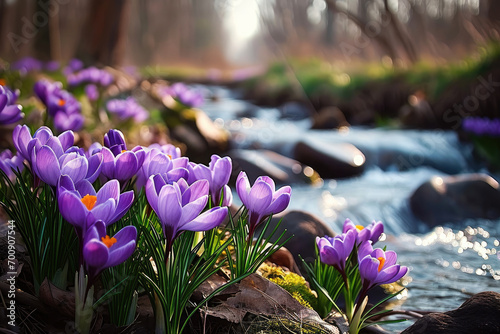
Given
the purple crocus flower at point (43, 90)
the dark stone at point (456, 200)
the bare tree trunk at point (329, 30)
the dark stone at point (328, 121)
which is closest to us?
the purple crocus flower at point (43, 90)

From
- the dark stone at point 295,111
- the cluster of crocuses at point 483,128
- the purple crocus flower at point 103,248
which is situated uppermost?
the purple crocus flower at point 103,248

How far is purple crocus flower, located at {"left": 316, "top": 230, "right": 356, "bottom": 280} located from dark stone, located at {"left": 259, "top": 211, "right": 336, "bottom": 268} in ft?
2.13

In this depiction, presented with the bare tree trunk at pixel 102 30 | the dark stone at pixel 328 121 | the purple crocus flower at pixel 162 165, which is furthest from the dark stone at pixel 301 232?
the bare tree trunk at pixel 102 30

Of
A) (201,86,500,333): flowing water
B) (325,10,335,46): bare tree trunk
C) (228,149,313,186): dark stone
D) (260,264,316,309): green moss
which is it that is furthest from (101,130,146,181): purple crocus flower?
(325,10,335,46): bare tree trunk

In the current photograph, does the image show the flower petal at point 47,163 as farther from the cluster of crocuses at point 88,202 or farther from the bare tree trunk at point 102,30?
the bare tree trunk at point 102,30

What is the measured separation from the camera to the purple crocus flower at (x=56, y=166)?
1127mm

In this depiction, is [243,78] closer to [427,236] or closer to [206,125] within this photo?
[206,125]

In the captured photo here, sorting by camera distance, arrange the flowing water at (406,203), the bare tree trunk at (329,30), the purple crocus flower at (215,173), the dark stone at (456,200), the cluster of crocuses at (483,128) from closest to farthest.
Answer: the purple crocus flower at (215,173)
the flowing water at (406,203)
the dark stone at (456,200)
the cluster of crocuses at (483,128)
the bare tree trunk at (329,30)

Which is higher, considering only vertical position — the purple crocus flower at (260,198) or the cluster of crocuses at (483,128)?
the purple crocus flower at (260,198)

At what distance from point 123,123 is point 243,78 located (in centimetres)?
1086

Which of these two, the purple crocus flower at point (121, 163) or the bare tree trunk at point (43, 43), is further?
the bare tree trunk at point (43, 43)

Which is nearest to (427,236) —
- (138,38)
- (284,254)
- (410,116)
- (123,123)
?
(284,254)

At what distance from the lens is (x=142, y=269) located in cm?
126

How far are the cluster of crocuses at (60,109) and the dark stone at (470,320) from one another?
61.2 inches
